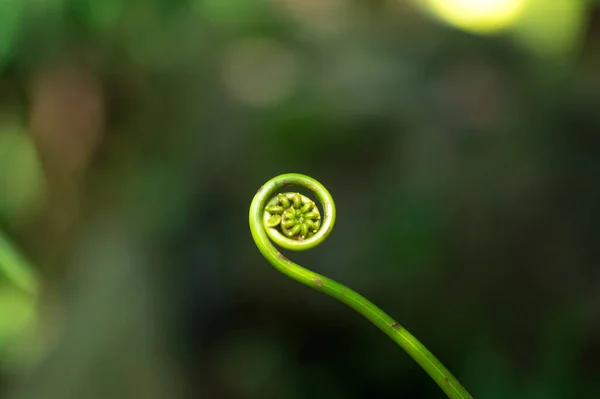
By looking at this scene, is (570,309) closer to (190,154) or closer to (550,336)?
(550,336)

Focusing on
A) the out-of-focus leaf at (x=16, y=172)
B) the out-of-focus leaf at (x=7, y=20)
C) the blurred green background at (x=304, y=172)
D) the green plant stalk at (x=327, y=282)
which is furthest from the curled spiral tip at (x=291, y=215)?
the out-of-focus leaf at (x=16, y=172)

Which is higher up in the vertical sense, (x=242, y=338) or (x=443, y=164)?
(x=443, y=164)

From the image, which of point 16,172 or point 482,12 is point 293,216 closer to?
point 482,12

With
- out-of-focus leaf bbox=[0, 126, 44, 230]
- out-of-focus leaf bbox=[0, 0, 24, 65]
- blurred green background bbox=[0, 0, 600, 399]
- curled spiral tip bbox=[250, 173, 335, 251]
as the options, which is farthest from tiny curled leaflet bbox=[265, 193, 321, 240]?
out-of-focus leaf bbox=[0, 126, 44, 230]

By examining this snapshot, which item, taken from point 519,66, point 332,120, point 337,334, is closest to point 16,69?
point 332,120

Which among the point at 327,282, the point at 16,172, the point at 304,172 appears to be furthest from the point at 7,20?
the point at 327,282

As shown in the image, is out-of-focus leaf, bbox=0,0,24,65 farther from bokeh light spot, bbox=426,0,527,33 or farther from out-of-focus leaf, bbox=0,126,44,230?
bokeh light spot, bbox=426,0,527,33
